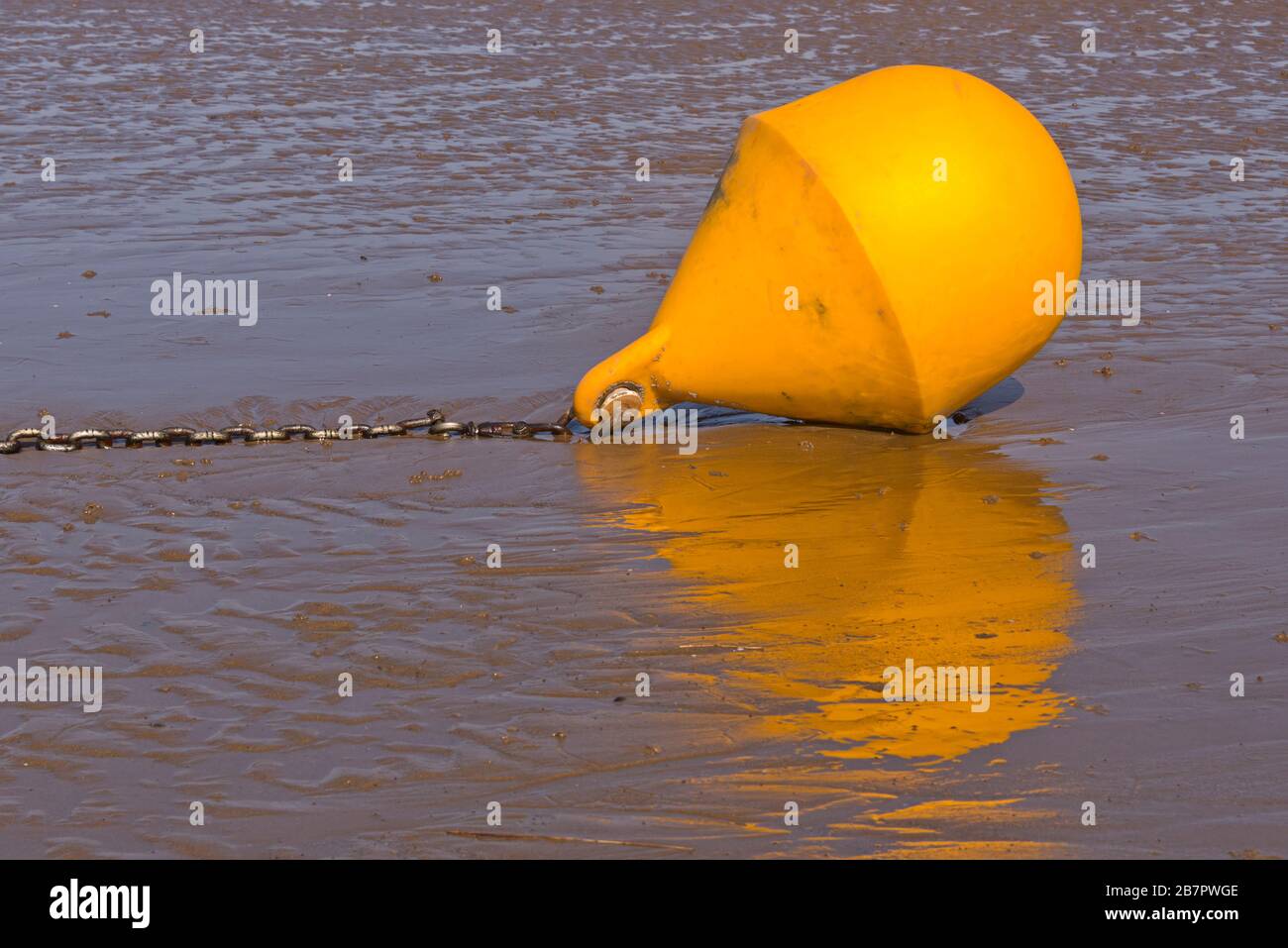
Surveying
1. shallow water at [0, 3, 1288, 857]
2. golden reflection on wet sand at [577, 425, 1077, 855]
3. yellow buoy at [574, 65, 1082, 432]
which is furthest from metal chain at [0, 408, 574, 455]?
yellow buoy at [574, 65, 1082, 432]

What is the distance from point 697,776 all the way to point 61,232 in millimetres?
7275

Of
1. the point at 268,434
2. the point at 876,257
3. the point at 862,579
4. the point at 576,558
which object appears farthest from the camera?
the point at 268,434

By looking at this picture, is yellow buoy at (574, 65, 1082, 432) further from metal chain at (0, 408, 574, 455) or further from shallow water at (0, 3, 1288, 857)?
metal chain at (0, 408, 574, 455)

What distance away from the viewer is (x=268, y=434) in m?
6.74

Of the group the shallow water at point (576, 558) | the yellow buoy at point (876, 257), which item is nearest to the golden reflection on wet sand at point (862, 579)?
the shallow water at point (576, 558)

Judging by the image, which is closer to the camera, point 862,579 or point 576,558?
point 862,579

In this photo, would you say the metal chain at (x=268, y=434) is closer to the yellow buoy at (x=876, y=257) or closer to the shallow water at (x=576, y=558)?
the shallow water at (x=576, y=558)

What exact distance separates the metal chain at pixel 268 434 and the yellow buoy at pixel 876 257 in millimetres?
567

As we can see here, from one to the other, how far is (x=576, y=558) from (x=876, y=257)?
162cm

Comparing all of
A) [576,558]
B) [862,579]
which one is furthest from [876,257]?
[576,558]

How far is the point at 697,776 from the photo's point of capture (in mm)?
4270

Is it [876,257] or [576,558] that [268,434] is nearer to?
[576,558]

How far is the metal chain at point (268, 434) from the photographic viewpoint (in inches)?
260

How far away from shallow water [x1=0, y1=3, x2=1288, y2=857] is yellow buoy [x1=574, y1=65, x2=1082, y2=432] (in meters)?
0.37
